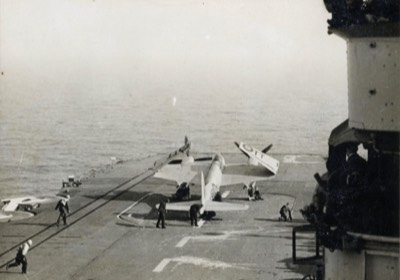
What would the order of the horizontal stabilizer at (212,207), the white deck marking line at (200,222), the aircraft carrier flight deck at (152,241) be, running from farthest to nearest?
the horizontal stabilizer at (212,207)
the white deck marking line at (200,222)
the aircraft carrier flight deck at (152,241)

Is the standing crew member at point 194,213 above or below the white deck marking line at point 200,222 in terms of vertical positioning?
above

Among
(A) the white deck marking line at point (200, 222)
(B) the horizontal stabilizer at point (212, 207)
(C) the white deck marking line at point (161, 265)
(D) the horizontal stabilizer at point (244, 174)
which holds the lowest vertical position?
(C) the white deck marking line at point (161, 265)

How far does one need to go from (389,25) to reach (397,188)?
268 cm

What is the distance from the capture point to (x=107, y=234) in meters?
31.5

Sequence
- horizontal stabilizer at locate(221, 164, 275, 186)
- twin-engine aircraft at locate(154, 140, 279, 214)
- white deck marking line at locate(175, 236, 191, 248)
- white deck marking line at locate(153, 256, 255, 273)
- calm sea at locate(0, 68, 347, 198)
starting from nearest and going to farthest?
white deck marking line at locate(153, 256, 255, 273)
white deck marking line at locate(175, 236, 191, 248)
twin-engine aircraft at locate(154, 140, 279, 214)
horizontal stabilizer at locate(221, 164, 275, 186)
calm sea at locate(0, 68, 347, 198)

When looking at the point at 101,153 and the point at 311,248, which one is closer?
the point at 311,248

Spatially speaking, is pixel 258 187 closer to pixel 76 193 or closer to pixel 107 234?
pixel 76 193

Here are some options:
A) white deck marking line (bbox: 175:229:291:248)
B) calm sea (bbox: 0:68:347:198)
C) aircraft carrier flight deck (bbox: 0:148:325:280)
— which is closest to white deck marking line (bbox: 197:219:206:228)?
aircraft carrier flight deck (bbox: 0:148:325:280)

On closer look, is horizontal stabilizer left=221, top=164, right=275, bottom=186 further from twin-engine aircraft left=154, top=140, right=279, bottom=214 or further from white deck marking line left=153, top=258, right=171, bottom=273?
white deck marking line left=153, top=258, right=171, bottom=273

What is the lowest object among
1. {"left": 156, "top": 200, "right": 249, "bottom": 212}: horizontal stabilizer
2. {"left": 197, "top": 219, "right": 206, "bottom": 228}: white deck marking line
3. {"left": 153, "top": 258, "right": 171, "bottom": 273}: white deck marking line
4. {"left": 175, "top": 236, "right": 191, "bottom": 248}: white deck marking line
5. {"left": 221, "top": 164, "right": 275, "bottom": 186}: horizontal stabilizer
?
{"left": 153, "top": 258, "right": 171, "bottom": 273}: white deck marking line

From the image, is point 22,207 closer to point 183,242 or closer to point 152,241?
point 152,241

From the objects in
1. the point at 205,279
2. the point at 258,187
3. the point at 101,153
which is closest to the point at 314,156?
the point at 258,187

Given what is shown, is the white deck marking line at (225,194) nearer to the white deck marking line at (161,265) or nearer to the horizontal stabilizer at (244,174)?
the horizontal stabilizer at (244,174)

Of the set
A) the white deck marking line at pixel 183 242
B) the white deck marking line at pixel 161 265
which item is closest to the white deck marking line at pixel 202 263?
the white deck marking line at pixel 161 265
